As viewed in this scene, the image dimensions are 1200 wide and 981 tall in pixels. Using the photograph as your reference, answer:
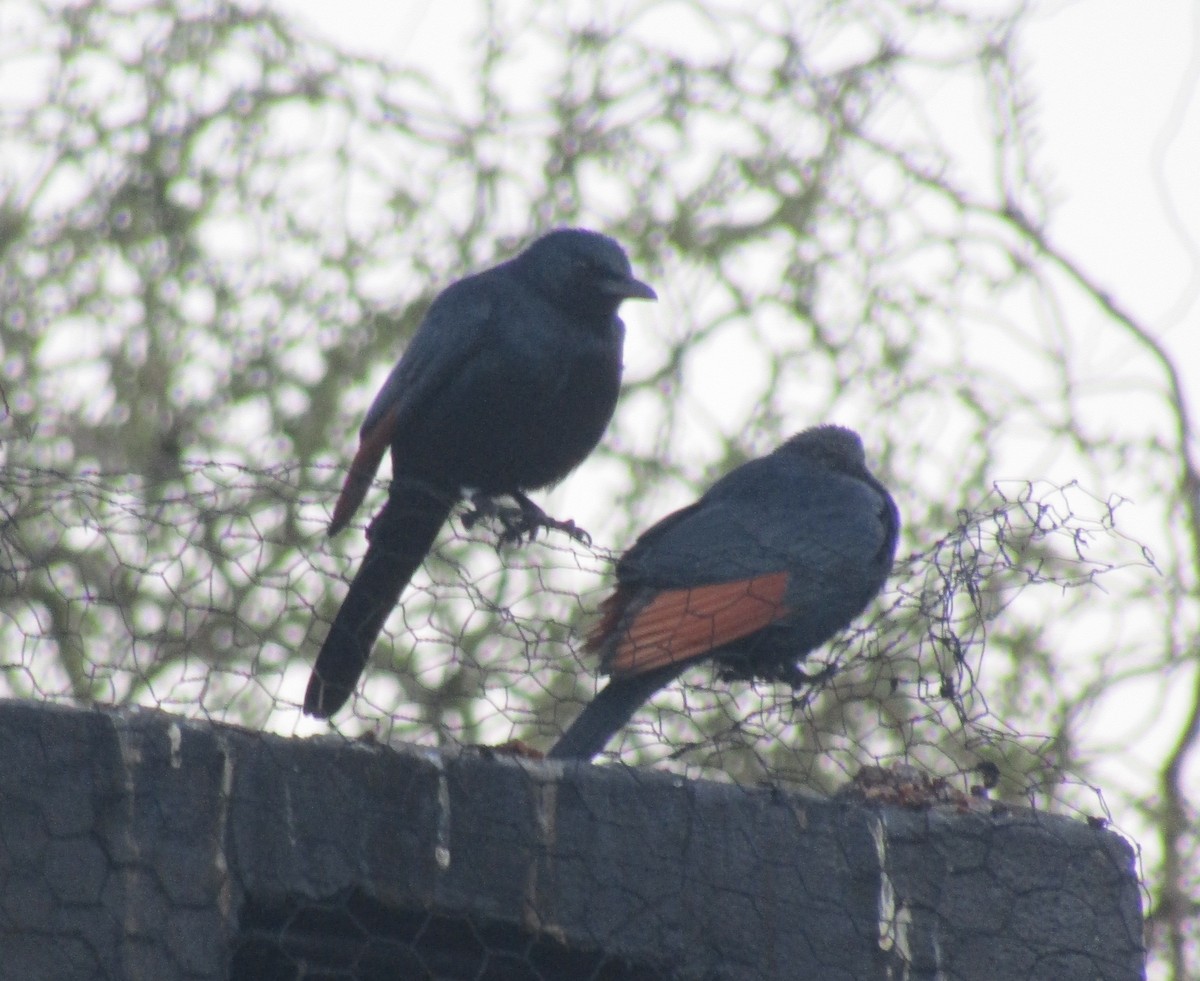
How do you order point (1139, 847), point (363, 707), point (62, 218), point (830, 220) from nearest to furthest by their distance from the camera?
point (1139, 847), point (363, 707), point (62, 218), point (830, 220)

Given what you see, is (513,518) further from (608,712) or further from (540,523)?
(608,712)

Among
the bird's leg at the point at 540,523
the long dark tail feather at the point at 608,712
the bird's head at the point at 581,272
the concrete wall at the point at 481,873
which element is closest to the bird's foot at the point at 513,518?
the bird's leg at the point at 540,523

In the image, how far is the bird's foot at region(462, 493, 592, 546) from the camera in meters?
5.23

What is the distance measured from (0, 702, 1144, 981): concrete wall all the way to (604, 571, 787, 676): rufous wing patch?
2.96 feet

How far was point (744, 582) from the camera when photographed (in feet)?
14.6

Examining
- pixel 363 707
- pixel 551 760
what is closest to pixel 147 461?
pixel 363 707

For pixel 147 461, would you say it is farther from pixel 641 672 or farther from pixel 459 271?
pixel 641 672

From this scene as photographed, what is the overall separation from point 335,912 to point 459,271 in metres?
7.34

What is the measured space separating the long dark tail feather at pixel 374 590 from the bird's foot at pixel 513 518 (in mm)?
202

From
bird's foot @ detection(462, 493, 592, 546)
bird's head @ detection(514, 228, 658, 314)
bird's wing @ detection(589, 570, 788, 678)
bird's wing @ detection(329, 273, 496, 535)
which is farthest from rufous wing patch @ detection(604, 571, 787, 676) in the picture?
bird's head @ detection(514, 228, 658, 314)

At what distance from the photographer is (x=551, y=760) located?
10.3 ft

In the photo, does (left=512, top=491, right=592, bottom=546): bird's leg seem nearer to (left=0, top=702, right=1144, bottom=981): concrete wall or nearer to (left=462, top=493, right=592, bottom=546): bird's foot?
(left=462, top=493, right=592, bottom=546): bird's foot

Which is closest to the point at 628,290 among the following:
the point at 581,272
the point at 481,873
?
the point at 581,272

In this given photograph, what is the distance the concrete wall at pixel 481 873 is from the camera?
8.95 ft
